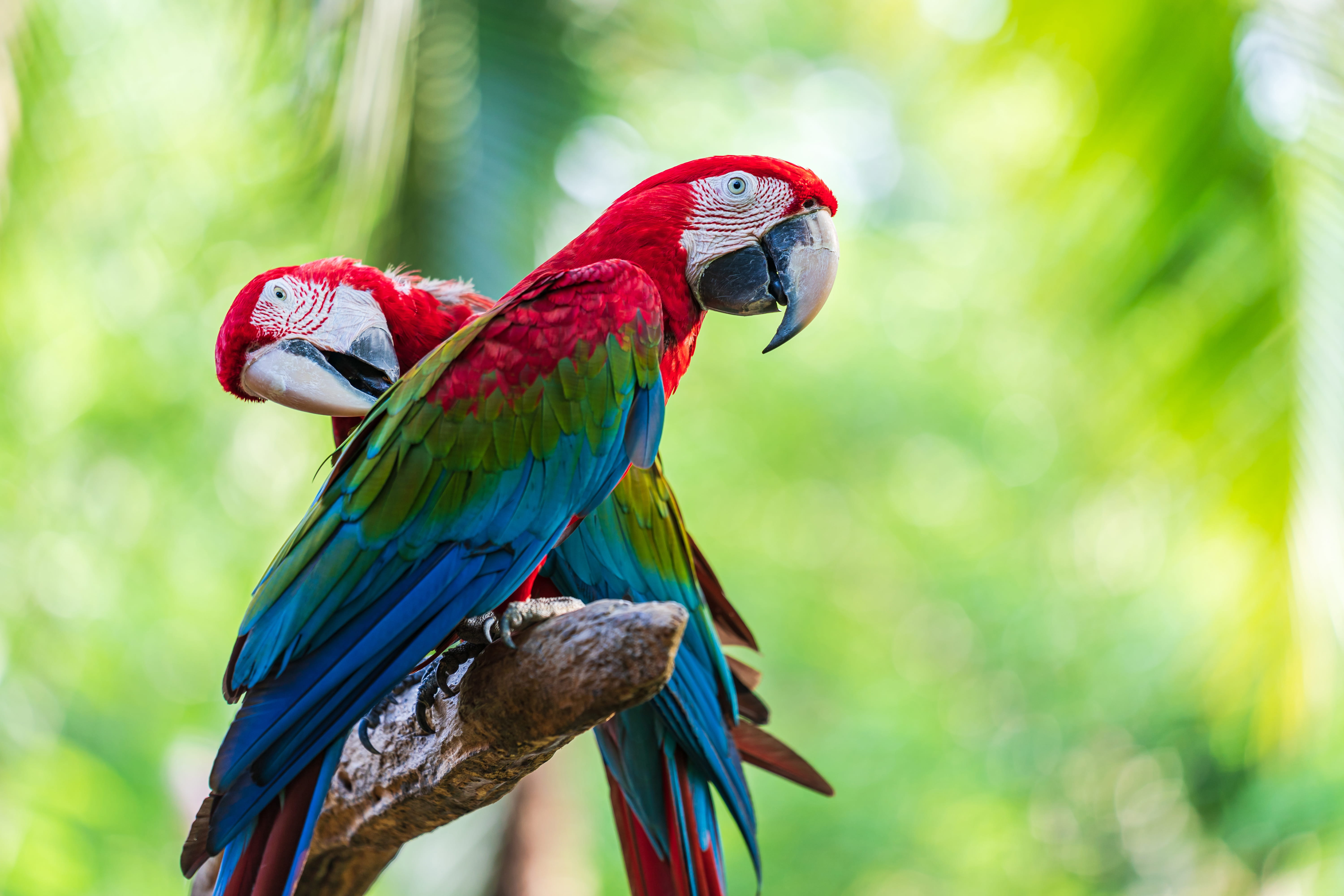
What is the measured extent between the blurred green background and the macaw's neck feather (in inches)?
64.4

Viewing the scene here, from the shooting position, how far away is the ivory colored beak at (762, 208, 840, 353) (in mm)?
1508

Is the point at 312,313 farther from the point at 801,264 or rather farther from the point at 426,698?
the point at 801,264

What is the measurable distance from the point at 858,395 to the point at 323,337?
631 cm

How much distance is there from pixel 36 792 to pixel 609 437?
4.34m

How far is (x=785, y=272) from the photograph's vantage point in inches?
59.6

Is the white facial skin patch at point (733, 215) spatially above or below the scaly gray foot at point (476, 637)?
above

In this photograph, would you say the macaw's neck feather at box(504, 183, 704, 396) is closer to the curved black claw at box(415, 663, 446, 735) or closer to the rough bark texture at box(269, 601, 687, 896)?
the rough bark texture at box(269, 601, 687, 896)

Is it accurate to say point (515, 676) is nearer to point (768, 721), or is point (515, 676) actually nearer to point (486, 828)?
point (768, 721)

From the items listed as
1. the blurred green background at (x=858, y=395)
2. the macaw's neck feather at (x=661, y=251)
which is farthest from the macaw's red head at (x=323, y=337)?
the blurred green background at (x=858, y=395)

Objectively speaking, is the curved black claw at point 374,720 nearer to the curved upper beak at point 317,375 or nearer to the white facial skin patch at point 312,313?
the curved upper beak at point 317,375

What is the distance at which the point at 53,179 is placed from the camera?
125 inches

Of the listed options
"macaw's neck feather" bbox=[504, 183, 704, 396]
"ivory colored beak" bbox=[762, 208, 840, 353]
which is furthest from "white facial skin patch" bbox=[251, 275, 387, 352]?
"ivory colored beak" bbox=[762, 208, 840, 353]

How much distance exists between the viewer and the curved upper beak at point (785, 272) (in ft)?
4.95

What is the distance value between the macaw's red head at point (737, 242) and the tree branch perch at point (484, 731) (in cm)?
53
